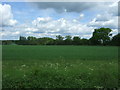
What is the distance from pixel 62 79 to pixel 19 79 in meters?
1.08

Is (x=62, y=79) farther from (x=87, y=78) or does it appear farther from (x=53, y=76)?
(x=87, y=78)

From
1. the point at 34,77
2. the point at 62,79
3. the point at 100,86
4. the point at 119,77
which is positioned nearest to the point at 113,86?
the point at 100,86

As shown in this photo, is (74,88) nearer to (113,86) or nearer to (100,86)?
(100,86)

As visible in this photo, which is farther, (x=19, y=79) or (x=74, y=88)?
(x=19, y=79)

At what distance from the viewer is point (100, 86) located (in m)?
3.45

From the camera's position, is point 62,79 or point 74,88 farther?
point 62,79

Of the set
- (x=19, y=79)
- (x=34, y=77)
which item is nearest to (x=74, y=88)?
(x=34, y=77)

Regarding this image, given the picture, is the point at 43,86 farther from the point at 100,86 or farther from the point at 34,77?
the point at 100,86

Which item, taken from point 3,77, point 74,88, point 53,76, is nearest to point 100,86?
point 74,88

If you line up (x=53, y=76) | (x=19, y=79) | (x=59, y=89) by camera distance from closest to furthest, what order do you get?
1. (x=59, y=89)
2. (x=19, y=79)
3. (x=53, y=76)

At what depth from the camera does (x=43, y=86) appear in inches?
133

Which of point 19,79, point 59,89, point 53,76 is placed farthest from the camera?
point 53,76

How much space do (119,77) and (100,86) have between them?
869 millimetres

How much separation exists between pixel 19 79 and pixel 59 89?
110 centimetres
